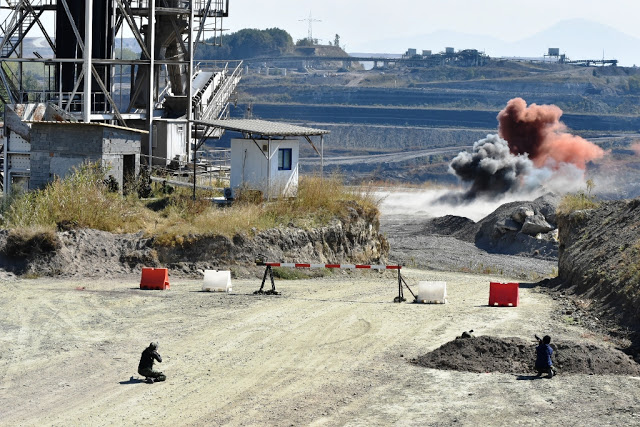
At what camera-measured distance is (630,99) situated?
A: 606ft

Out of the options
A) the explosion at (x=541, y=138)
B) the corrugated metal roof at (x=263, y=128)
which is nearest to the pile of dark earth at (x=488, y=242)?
the corrugated metal roof at (x=263, y=128)

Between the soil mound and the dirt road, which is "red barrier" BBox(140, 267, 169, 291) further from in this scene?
the soil mound

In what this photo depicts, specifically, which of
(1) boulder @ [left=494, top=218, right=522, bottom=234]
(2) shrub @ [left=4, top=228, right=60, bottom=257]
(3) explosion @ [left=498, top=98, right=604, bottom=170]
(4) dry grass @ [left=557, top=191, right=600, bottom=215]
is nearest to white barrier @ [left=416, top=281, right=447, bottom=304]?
(2) shrub @ [left=4, top=228, right=60, bottom=257]

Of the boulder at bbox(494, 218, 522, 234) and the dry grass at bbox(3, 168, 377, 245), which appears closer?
the dry grass at bbox(3, 168, 377, 245)

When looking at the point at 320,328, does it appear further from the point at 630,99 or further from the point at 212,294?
the point at 630,99

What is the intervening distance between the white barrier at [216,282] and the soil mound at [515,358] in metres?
9.49

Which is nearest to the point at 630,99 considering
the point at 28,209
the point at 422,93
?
the point at 422,93

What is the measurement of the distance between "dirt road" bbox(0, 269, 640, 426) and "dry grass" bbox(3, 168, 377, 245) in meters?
3.26

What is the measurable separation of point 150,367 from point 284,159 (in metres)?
20.1

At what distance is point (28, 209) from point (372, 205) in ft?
45.1

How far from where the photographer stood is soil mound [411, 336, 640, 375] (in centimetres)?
2094

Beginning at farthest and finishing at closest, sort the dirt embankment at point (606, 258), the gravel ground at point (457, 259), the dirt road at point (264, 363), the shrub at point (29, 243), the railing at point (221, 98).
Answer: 1. the railing at point (221, 98)
2. the gravel ground at point (457, 259)
3. the shrub at point (29, 243)
4. the dirt embankment at point (606, 258)
5. the dirt road at point (264, 363)

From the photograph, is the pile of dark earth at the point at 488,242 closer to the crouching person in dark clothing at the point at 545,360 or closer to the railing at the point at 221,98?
the railing at the point at 221,98

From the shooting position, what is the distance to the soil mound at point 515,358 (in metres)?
20.9
